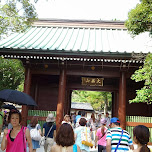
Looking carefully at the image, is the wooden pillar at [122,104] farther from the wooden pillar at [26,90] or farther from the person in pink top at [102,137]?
the wooden pillar at [26,90]

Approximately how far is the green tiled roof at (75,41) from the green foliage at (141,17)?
3.67 ft

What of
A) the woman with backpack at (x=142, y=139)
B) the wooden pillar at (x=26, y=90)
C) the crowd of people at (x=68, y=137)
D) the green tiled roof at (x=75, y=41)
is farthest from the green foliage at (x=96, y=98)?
the woman with backpack at (x=142, y=139)

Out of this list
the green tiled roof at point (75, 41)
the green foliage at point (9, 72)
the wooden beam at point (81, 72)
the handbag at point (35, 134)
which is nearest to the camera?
the handbag at point (35, 134)

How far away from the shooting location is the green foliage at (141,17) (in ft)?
20.1

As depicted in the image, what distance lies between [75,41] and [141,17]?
486cm

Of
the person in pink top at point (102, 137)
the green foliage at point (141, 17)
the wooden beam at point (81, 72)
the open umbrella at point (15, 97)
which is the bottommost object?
the person in pink top at point (102, 137)

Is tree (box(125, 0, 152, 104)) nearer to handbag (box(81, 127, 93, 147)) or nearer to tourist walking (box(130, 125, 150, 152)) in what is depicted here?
handbag (box(81, 127, 93, 147))

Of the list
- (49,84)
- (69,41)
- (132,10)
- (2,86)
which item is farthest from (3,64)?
(132,10)

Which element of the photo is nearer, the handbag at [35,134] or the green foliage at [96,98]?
the handbag at [35,134]

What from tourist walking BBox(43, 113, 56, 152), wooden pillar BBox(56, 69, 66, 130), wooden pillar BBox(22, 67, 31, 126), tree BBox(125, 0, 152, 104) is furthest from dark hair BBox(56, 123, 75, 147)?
wooden pillar BBox(22, 67, 31, 126)

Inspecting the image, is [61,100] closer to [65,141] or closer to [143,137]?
[65,141]

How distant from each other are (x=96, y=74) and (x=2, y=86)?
830 cm

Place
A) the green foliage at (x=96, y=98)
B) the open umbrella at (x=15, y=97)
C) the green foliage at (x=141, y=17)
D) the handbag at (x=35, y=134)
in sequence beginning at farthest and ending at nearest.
→ the green foliage at (x=96, y=98) < the green foliage at (x=141, y=17) < the handbag at (x=35, y=134) < the open umbrella at (x=15, y=97)

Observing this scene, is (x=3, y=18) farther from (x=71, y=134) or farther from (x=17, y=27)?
(x=71, y=134)
